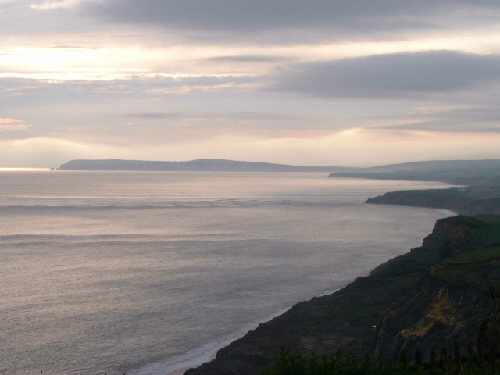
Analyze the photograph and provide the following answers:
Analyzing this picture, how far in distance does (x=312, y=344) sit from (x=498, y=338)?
51.1ft

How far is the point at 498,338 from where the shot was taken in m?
35.1

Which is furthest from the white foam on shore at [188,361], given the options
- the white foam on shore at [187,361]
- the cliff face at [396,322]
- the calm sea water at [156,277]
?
the cliff face at [396,322]

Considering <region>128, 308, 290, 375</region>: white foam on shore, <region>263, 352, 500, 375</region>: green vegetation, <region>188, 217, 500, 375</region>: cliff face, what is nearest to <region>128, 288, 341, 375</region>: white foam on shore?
<region>128, 308, 290, 375</region>: white foam on shore

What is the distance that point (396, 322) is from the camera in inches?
1766

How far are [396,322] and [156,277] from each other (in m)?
37.3

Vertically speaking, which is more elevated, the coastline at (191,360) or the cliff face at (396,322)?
the cliff face at (396,322)

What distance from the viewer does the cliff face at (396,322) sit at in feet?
124

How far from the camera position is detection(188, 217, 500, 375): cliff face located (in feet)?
124

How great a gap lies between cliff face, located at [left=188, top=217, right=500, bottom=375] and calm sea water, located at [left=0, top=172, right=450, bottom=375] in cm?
370

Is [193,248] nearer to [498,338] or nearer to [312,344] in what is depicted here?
[312,344]

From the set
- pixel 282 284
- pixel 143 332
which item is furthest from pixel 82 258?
pixel 143 332

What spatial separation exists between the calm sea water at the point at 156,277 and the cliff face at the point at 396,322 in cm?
370

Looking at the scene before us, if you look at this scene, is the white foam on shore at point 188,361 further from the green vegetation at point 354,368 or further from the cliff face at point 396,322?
the green vegetation at point 354,368

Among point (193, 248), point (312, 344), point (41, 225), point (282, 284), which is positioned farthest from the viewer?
point (41, 225)
